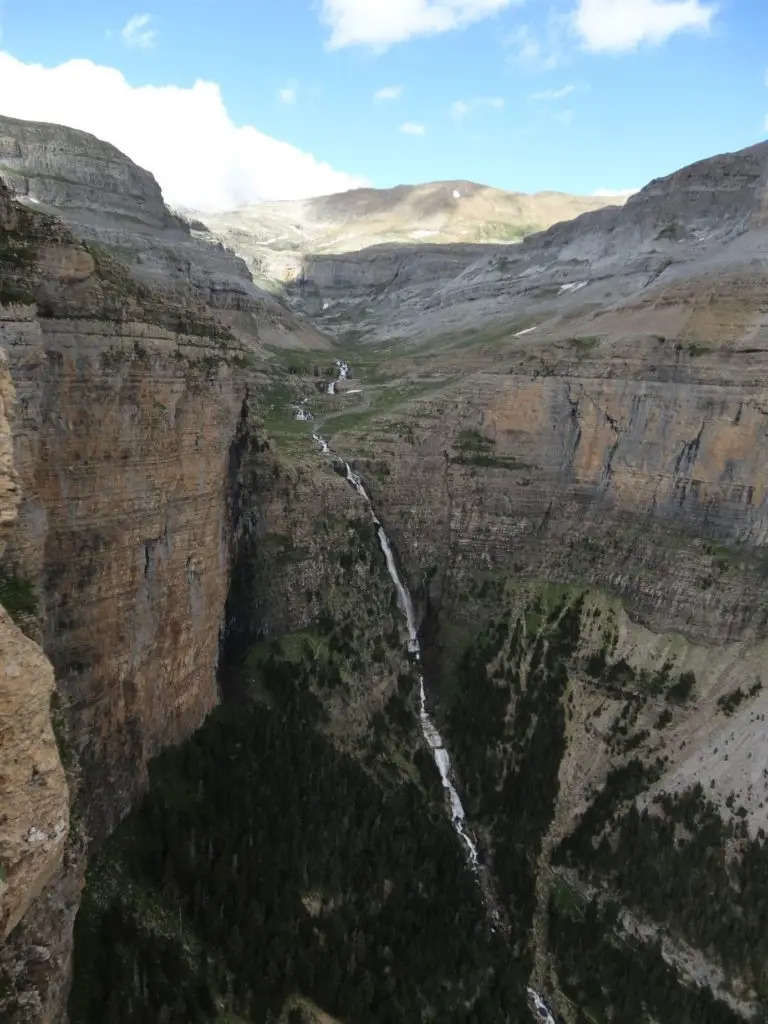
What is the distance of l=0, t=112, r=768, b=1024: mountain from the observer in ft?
90.7

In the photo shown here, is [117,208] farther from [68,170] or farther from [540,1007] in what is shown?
[540,1007]

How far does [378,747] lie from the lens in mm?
51969

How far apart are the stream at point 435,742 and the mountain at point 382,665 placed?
28 cm

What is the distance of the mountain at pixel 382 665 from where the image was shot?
90.7ft

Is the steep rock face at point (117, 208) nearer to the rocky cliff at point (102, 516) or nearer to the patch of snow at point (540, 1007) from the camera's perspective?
the rocky cliff at point (102, 516)

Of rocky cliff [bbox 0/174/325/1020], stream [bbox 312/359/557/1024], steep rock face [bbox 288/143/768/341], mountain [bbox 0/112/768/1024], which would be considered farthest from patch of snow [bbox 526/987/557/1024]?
steep rock face [bbox 288/143/768/341]

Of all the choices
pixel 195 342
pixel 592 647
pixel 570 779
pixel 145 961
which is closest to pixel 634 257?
pixel 592 647

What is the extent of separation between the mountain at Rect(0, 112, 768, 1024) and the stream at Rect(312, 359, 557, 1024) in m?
0.28

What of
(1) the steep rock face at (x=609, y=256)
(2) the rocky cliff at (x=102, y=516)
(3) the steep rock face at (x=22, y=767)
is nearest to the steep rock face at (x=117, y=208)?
(1) the steep rock face at (x=609, y=256)

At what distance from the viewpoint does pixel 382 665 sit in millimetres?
57312

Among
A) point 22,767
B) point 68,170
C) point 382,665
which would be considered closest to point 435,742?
point 382,665

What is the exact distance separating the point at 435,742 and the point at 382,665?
7.29 metres

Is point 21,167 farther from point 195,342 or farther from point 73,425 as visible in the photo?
point 73,425

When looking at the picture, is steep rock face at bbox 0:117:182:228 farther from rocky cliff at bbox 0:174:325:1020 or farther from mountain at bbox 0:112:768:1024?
rocky cliff at bbox 0:174:325:1020
